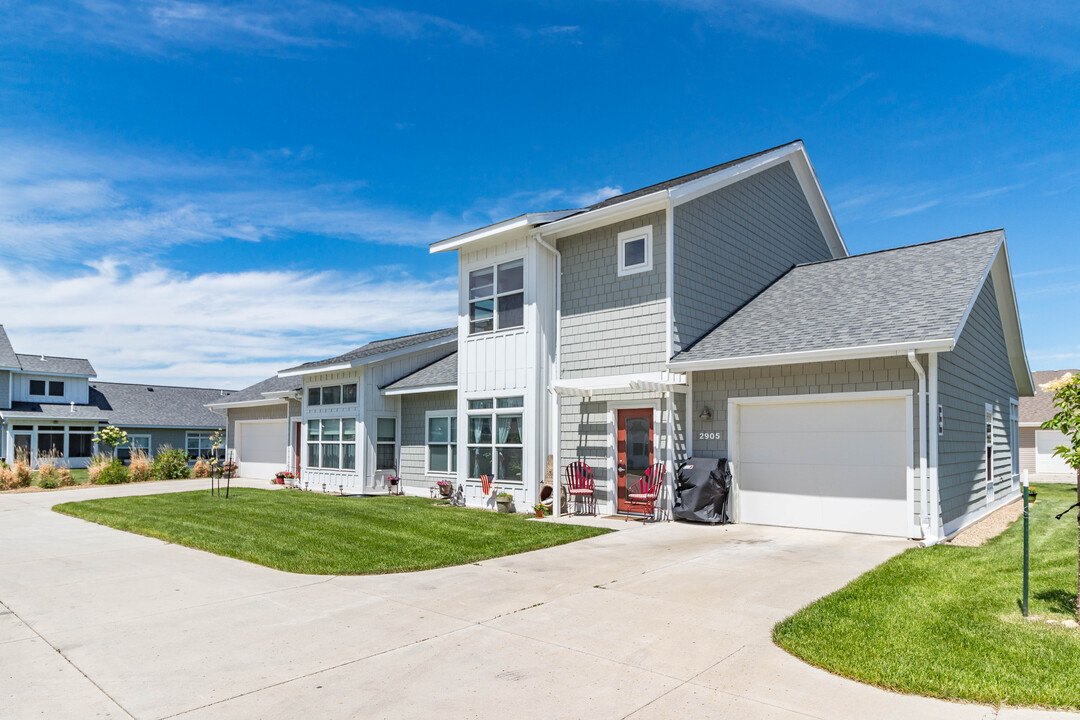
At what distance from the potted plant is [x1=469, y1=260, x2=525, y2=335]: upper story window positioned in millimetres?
3632

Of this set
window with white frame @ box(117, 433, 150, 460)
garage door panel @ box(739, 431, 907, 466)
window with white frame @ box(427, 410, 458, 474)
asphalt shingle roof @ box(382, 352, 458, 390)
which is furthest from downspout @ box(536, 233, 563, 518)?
window with white frame @ box(117, 433, 150, 460)

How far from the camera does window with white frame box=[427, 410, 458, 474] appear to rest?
17047 millimetres

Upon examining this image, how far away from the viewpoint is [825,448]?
1085 centimetres

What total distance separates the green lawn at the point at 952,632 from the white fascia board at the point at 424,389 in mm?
10617

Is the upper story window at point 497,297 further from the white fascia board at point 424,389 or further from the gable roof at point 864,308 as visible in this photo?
the gable roof at point 864,308

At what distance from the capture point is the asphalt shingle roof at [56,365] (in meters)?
32.6

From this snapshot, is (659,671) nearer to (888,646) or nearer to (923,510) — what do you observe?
(888,646)

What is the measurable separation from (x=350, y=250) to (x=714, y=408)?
17.3 meters

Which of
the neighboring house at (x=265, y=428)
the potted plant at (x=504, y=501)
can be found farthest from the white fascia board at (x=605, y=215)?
the neighboring house at (x=265, y=428)

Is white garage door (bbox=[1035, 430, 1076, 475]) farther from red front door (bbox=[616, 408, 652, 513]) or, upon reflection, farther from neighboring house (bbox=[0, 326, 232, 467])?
neighboring house (bbox=[0, 326, 232, 467])

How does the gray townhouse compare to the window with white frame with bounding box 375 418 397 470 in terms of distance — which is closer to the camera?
the gray townhouse

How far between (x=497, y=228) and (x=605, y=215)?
2562mm

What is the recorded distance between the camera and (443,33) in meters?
14.5

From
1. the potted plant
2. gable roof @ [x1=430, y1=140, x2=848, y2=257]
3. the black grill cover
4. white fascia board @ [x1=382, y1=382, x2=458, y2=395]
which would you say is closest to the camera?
the black grill cover
